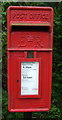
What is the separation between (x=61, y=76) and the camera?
12.2 feet

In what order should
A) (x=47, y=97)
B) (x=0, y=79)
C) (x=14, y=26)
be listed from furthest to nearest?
(x=0, y=79) → (x=47, y=97) → (x=14, y=26)

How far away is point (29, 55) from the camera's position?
2.47 m

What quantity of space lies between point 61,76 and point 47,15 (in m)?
1.50

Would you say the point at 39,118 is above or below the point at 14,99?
below

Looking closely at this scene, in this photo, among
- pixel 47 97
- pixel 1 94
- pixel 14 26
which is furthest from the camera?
pixel 1 94

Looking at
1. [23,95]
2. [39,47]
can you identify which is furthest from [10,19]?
[23,95]

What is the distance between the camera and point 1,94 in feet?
11.6

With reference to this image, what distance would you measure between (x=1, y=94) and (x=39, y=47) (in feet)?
4.58

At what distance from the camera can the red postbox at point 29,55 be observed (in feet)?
8.04

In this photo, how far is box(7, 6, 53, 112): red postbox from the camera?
245cm

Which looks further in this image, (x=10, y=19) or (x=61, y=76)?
(x=61, y=76)

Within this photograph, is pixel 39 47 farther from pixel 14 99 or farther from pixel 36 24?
pixel 14 99

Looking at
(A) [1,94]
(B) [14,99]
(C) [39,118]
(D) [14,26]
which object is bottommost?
(C) [39,118]

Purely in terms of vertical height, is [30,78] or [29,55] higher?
[29,55]
